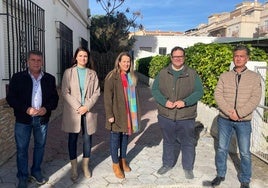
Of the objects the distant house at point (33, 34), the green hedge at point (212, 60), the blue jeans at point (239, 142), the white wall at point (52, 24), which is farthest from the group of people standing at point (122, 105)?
the white wall at point (52, 24)

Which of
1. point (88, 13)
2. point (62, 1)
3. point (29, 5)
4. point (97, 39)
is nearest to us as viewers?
point (29, 5)

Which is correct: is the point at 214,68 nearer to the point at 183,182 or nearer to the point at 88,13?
the point at 183,182

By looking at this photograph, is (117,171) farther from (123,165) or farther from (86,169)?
(86,169)

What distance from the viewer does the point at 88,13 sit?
18359 millimetres

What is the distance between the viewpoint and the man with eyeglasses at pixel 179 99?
4.49 m

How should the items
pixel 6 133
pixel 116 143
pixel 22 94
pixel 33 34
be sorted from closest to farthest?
pixel 22 94, pixel 116 143, pixel 6 133, pixel 33 34

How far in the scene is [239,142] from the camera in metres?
4.23

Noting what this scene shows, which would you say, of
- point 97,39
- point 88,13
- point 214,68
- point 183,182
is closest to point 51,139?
point 183,182

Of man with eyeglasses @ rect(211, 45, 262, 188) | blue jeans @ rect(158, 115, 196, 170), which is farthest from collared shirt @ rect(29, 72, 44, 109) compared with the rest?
man with eyeglasses @ rect(211, 45, 262, 188)

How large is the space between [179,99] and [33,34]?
12.5 ft

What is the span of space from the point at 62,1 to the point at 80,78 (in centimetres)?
631

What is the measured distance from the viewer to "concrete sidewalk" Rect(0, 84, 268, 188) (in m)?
4.47

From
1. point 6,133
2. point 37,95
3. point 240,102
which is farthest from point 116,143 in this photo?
point 6,133

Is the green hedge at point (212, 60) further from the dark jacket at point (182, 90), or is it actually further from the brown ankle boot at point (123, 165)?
the brown ankle boot at point (123, 165)
